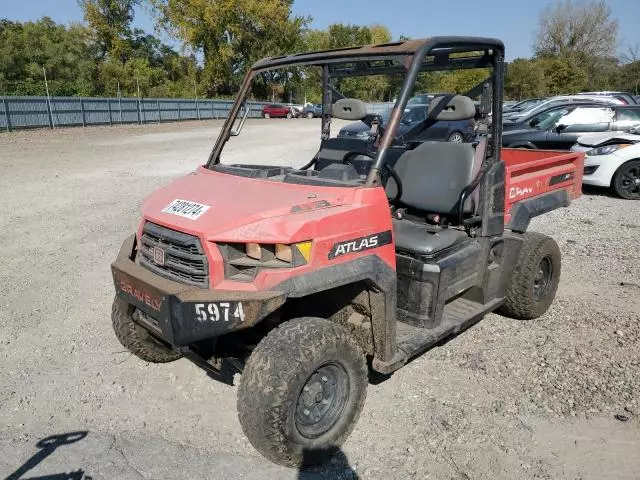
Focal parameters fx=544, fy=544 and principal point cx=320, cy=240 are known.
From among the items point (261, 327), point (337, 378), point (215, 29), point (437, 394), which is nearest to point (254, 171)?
point (261, 327)

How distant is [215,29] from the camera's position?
148 ft

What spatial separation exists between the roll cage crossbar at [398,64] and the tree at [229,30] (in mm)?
43194

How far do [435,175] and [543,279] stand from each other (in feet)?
4.99

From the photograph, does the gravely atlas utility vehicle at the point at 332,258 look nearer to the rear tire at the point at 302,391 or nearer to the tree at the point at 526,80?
the rear tire at the point at 302,391

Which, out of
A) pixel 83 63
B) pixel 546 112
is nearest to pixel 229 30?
pixel 83 63

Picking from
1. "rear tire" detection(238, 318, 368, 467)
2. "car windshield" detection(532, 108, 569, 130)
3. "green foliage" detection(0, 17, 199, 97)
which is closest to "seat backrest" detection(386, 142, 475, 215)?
"rear tire" detection(238, 318, 368, 467)

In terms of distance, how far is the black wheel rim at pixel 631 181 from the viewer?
382 inches

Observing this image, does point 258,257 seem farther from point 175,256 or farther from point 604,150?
point 604,150

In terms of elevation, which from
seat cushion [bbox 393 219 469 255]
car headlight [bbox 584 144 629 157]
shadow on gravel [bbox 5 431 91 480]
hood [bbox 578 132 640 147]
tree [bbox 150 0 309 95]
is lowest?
shadow on gravel [bbox 5 431 91 480]

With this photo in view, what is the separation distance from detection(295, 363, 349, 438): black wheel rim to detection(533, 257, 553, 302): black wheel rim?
Answer: 2.36m

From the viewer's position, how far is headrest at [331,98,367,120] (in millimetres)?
3545

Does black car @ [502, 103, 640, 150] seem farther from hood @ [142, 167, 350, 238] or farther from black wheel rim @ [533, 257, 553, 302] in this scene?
hood @ [142, 167, 350, 238]

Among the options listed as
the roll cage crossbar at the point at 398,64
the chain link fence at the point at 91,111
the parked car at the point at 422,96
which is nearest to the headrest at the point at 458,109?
the parked car at the point at 422,96

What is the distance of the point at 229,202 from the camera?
117 inches
